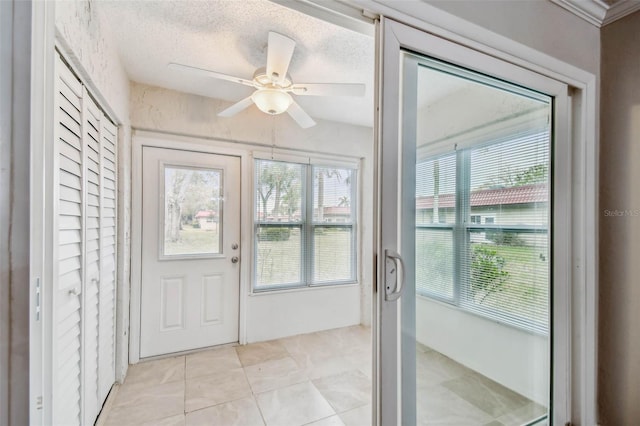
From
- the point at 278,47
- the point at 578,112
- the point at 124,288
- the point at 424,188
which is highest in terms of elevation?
the point at 278,47

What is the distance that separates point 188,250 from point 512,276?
8.33 ft

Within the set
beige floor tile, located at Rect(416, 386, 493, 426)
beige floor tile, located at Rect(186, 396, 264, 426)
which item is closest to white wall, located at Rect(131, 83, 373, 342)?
beige floor tile, located at Rect(186, 396, 264, 426)

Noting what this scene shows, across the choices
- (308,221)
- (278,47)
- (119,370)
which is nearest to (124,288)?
(119,370)

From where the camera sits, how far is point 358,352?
2684 millimetres

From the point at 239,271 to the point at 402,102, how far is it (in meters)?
2.32

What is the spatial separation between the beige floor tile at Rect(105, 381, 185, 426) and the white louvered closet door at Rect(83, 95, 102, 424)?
0.50 feet

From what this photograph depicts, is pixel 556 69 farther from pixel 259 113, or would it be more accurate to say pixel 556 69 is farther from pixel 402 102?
pixel 259 113

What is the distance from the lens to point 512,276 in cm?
141

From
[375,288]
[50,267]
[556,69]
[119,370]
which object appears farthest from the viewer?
[119,370]

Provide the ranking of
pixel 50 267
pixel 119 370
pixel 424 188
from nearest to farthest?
pixel 50 267 → pixel 424 188 → pixel 119 370

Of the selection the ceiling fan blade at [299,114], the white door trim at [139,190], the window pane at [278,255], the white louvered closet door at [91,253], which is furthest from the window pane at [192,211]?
the ceiling fan blade at [299,114]

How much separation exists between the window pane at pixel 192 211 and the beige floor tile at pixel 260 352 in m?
0.98

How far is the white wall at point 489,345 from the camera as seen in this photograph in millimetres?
1169

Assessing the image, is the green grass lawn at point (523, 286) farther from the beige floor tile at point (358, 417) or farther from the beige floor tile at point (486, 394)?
the beige floor tile at point (358, 417)
